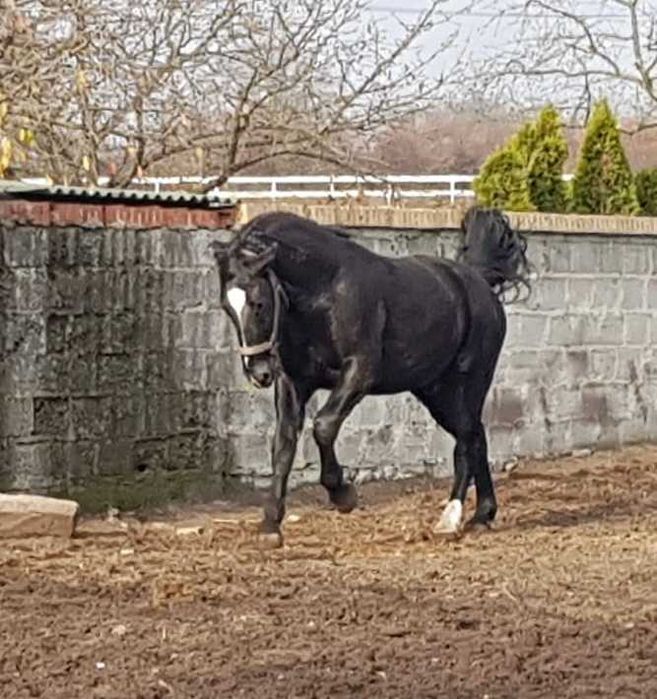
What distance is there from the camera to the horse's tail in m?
11.7

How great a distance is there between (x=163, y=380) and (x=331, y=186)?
19.2 ft

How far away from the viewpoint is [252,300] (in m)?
9.45

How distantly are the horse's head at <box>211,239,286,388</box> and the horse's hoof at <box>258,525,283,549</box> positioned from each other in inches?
37.2

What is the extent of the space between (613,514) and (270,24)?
223 inches

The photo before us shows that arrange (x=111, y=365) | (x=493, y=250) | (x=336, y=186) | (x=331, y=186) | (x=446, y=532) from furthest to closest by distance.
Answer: (x=336, y=186), (x=331, y=186), (x=111, y=365), (x=493, y=250), (x=446, y=532)

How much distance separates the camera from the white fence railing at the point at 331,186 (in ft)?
54.2

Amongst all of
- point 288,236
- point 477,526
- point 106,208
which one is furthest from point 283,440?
point 106,208

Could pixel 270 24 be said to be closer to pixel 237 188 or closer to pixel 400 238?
pixel 400 238

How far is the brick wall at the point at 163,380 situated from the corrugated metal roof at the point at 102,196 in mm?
236

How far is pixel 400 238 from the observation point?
1380 centimetres

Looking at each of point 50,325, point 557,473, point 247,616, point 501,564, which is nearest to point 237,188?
point 557,473

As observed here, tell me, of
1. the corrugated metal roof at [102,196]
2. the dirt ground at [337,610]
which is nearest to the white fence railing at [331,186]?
the corrugated metal roof at [102,196]

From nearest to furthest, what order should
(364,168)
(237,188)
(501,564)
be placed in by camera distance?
(501,564) → (364,168) → (237,188)

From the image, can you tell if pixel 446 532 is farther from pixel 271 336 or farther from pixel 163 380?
pixel 163 380
